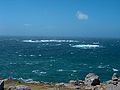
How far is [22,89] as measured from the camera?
24328 mm

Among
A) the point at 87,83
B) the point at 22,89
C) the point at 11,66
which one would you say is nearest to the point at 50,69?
the point at 11,66

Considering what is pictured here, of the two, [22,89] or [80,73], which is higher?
[22,89]

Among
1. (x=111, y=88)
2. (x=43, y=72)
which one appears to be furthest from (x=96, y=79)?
(x=43, y=72)

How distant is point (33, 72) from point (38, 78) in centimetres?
920

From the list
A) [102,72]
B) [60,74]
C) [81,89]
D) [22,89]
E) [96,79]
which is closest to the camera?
[22,89]

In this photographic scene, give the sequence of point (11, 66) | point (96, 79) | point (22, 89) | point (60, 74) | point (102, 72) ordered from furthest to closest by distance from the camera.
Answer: point (11, 66)
point (102, 72)
point (60, 74)
point (96, 79)
point (22, 89)

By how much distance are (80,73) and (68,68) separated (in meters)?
9.20

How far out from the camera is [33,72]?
85.4 metres

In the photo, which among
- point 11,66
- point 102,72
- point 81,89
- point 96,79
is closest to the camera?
point 81,89

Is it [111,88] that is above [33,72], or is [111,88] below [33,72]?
above

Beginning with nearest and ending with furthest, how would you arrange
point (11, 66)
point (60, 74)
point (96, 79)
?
point (96, 79) → point (60, 74) → point (11, 66)

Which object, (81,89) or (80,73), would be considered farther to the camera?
(80,73)

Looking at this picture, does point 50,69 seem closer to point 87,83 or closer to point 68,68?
point 68,68

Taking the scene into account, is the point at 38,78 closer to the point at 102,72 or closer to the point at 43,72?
the point at 43,72
